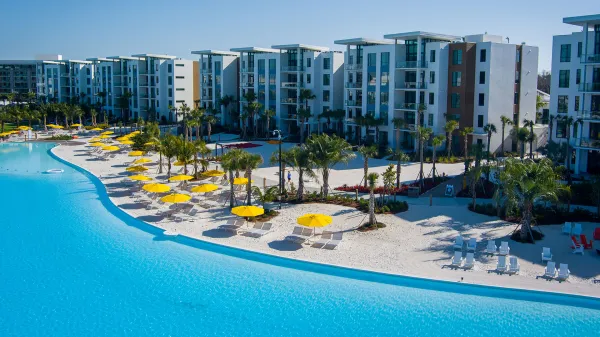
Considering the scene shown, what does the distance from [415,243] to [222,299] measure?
32.9 ft

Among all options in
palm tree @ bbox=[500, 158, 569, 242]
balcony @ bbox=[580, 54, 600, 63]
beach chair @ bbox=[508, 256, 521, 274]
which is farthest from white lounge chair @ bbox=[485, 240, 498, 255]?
balcony @ bbox=[580, 54, 600, 63]

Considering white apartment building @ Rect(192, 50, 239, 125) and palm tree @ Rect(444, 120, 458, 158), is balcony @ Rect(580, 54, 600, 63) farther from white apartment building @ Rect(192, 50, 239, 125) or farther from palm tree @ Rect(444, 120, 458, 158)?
white apartment building @ Rect(192, 50, 239, 125)

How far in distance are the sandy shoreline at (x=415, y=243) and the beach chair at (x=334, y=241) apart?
326 millimetres

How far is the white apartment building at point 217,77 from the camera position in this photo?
79.6 m

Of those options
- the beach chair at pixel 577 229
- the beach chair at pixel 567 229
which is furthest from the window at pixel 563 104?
the beach chair at pixel 567 229

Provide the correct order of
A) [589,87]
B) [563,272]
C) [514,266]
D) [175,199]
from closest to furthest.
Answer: [563,272] < [514,266] < [175,199] < [589,87]

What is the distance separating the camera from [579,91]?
41.4 metres

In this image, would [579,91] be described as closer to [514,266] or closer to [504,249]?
[504,249]

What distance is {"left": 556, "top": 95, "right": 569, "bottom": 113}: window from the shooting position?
47272 mm

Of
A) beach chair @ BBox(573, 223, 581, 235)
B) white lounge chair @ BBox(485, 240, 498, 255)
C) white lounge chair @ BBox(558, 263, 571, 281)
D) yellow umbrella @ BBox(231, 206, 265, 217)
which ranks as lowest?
white lounge chair @ BBox(558, 263, 571, 281)

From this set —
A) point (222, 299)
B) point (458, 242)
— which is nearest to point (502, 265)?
point (458, 242)

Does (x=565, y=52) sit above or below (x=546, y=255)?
above

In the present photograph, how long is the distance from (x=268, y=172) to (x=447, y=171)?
14212mm

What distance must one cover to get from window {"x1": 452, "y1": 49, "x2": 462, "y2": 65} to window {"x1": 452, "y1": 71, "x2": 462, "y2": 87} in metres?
0.95
